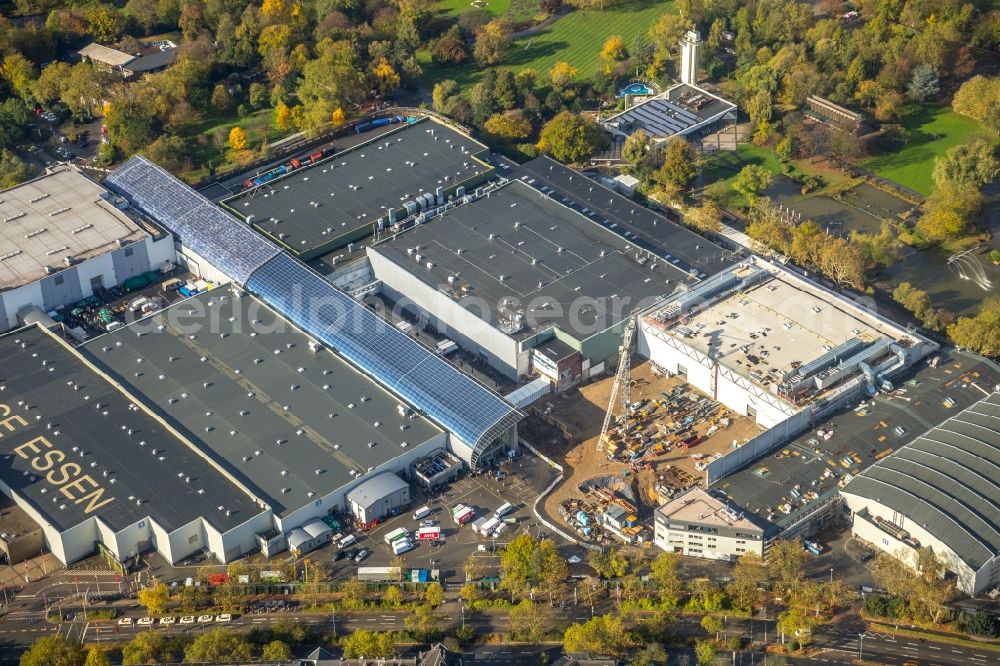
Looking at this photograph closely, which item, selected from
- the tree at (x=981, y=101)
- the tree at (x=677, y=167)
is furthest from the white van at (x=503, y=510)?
the tree at (x=981, y=101)

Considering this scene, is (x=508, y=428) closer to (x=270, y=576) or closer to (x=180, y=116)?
(x=270, y=576)

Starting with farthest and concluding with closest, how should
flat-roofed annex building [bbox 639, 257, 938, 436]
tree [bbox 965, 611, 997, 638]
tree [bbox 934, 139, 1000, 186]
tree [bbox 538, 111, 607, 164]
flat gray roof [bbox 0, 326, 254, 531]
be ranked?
tree [bbox 538, 111, 607, 164] < tree [bbox 934, 139, 1000, 186] < flat-roofed annex building [bbox 639, 257, 938, 436] < flat gray roof [bbox 0, 326, 254, 531] < tree [bbox 965, 611, 997, 638]

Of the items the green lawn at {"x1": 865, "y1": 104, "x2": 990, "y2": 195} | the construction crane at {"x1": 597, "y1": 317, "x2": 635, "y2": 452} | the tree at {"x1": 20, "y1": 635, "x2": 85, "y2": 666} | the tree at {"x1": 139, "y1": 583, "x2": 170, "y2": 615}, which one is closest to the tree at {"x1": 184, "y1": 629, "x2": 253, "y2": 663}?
the tree at {"x1": 139, "y1": 583, "x2": 170, "y2": 615}

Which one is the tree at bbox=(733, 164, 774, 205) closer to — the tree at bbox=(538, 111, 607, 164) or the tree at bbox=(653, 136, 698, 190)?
the tree at bbox=(653, 136, 698, 190)

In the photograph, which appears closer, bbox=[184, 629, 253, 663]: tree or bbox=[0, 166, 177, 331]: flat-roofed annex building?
bbox=[184, 629, 253, 663]: tree

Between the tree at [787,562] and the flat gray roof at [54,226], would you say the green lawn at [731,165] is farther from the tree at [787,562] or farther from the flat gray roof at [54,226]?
the flat gray roof at [54,226]

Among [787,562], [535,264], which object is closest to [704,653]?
[787,562]
